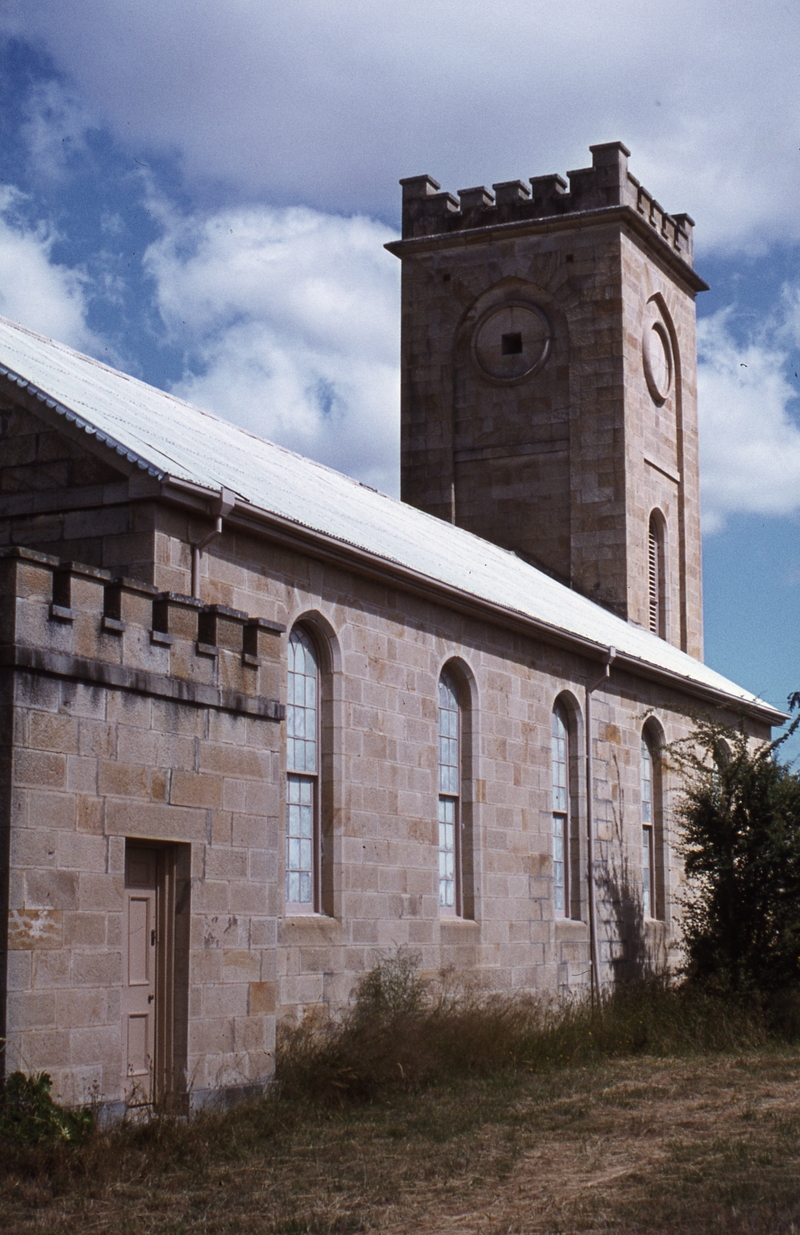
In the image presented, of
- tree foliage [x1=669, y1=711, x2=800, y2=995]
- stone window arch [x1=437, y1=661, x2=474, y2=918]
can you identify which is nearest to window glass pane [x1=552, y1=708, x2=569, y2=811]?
tree foliage [x1=669, y1=711, x2=800, y2=995]

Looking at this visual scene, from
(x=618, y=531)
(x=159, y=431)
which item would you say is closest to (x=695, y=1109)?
(x=159, y=431)

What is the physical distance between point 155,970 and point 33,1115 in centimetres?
203

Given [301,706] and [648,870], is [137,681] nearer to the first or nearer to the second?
[301,706]

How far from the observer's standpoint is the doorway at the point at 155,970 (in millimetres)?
11898

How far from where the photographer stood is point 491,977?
19.3 metres

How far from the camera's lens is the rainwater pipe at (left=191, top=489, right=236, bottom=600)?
14719 millimetres

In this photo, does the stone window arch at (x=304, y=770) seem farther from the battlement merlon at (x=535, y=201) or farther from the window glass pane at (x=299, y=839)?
the battlement merlon at (x=535, y=201)

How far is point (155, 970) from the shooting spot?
40.0 ft

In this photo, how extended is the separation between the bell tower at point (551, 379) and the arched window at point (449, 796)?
10.9m

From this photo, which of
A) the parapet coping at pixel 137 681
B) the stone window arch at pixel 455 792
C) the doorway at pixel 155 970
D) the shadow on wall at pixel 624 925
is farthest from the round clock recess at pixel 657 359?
the doorway at pixel 155 970

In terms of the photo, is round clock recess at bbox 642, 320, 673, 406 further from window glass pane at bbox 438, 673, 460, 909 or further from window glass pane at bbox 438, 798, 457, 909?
window glass pane at bbox 438, 798, 457, 909

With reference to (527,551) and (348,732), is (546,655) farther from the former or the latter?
(527,551)

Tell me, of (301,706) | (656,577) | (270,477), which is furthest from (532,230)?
(301,706)

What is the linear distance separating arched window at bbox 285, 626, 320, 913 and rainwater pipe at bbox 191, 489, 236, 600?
5.88 ft
